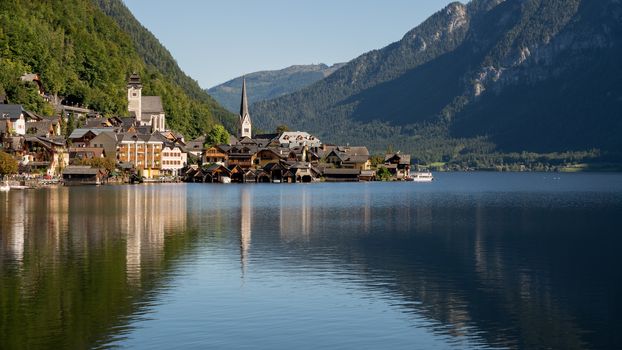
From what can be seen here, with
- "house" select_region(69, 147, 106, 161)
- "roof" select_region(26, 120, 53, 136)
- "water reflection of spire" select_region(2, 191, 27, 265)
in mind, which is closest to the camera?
"water reflection of spire" select_region(2, 191, 27, 265)

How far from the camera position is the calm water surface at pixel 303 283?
33344 mm

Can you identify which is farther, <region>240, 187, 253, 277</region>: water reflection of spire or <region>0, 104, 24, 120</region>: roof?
<region>0, 104, 24, 120</region>: roof

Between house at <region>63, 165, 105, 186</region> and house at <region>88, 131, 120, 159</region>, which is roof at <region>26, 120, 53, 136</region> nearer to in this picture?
house at <region>63, 165, 105, 186</region>

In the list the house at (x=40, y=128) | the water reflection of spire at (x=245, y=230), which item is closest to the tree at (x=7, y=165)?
the house at (x=40, y=128)

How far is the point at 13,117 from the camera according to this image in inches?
6250

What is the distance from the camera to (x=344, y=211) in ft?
323

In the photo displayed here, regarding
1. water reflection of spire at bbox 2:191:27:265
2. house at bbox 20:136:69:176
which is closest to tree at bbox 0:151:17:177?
house at bbox 20:136:69:176

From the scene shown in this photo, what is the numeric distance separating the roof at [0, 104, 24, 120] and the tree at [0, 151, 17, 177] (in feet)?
62.0

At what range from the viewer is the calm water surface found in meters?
33.3

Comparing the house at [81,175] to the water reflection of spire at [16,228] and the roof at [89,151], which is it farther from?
the water reflection of spire at [16,228]

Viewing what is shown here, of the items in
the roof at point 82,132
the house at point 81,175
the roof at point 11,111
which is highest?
the roof at point 11,111

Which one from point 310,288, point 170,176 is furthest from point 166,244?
point 170,176

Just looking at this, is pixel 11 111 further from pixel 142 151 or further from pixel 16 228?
pixel 16 228

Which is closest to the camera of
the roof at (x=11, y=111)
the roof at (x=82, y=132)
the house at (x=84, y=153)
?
the roof at (x=11, y=111)
